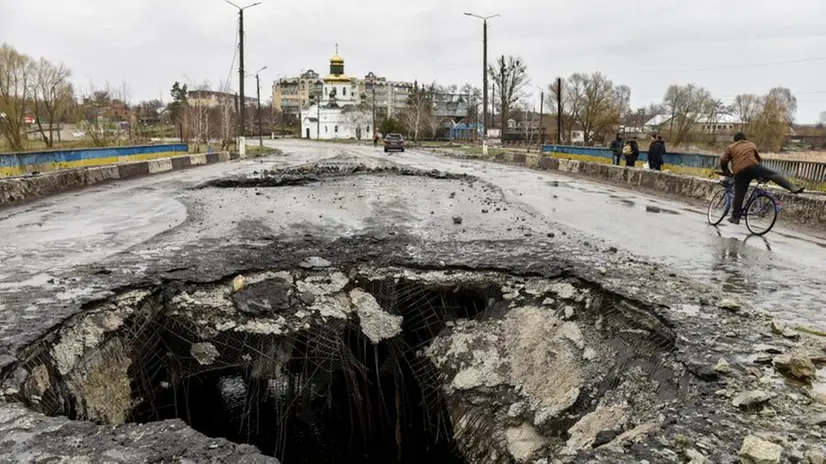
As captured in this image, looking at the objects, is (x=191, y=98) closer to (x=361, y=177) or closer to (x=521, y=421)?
(x=361, y=177)

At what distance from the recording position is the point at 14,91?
38344 mm

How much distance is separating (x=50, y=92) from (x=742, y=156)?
1743 inches

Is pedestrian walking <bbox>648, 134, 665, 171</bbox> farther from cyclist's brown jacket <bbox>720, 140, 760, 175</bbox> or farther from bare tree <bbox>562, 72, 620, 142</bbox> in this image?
bare tree <bbox>562, 72, 620, 142</bbox>

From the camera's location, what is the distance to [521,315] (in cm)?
522

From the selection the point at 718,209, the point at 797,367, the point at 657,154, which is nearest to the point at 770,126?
the point at 657,154

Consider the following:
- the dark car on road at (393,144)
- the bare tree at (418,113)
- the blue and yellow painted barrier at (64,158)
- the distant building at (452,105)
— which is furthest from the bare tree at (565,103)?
the blue and yellow painted barrier at (64,158)

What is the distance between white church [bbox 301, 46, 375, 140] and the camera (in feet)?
321

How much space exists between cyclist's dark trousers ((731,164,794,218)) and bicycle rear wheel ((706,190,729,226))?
1.69 feet

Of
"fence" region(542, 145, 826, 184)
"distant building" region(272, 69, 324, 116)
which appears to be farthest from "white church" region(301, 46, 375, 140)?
"fence" region(542, 145, 826, 184)

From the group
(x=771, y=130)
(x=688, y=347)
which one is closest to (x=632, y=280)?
(x=688, y=347)

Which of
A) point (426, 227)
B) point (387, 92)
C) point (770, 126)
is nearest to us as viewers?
point (426, 227)

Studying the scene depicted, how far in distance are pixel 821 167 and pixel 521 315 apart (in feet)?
38.4

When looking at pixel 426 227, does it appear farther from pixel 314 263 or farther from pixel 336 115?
pixel 336 115

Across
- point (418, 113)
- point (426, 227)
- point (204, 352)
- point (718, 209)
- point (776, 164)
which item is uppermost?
point (418, 113)
